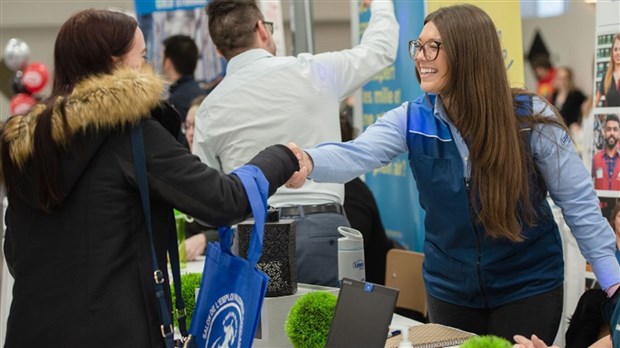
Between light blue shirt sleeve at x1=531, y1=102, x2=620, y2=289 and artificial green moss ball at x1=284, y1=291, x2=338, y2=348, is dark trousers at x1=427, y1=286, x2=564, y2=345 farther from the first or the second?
artificial green moss ball at x1=284, y1=291, x2=338, y2=348

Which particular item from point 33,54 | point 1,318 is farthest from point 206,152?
point 33,54

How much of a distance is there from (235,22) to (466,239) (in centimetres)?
124

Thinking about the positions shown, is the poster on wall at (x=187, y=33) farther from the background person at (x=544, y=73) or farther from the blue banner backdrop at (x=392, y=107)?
the background person at (x=544, y=73)

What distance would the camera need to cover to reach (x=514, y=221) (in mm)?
2434

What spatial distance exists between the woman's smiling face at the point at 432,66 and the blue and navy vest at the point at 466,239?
→ 0.28ft

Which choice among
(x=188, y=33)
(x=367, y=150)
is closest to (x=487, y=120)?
(x=367, y=150)

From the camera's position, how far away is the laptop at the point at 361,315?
197cm

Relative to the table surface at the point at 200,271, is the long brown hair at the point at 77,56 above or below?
above

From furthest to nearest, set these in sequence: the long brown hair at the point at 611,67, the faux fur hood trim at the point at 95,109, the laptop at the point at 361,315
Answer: the long brown hair at the point at 611,67 → the laptop at the point at 361,315 → the faux fur hood trim at the point at 95,109

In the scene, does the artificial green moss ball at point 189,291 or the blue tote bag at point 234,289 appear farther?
the artificial green moss ball at point 189,291

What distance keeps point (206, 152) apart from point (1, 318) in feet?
4.37

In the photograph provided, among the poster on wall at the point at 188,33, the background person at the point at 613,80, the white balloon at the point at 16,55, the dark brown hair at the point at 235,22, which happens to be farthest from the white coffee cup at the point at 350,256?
the white balloon at the point at 16,55

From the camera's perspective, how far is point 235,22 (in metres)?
3.23

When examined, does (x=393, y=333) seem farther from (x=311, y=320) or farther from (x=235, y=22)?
(x=235, y=22)
